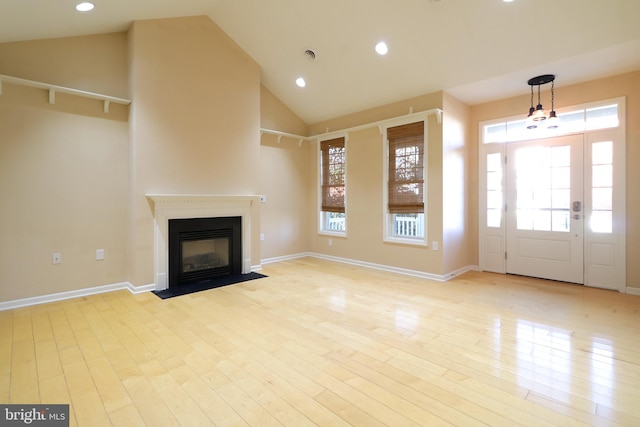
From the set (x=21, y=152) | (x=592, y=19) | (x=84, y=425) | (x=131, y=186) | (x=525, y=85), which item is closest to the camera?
(x=84, y=425)

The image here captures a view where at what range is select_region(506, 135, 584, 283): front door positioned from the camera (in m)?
4.45

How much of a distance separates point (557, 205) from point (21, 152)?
22.5ft

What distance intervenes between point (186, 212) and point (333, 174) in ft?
9.37

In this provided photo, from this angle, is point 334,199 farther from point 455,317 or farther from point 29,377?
point 29,377

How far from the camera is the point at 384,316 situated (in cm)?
329

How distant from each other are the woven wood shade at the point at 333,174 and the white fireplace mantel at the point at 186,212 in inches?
66.8

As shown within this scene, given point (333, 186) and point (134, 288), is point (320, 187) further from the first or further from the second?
point (134, 288)

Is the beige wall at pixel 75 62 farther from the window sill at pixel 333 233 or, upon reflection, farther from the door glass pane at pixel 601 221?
the door glass pane at pixel 601 221

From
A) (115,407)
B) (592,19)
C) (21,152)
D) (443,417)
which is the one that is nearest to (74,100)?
(21,152)

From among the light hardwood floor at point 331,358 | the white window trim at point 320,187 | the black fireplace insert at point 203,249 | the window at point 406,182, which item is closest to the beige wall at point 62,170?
the light hardwood floor at point 331,358

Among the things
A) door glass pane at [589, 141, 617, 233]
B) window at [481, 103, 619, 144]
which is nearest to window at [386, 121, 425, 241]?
window at [481, 103, 619, 144]

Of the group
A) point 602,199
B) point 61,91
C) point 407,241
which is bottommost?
point 407,241

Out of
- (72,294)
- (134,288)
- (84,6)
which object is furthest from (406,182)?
(72,294)

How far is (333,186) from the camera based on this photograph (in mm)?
6223
